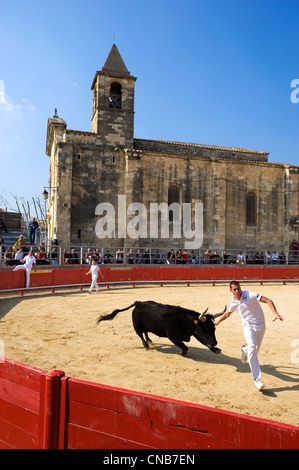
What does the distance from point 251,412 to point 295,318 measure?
7200mm

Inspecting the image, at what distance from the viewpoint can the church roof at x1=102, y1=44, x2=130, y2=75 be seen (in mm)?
28328

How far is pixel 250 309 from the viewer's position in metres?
5.78

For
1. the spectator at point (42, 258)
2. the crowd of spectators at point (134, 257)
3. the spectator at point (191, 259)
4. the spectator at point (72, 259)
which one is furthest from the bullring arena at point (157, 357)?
the spectator at point (191, 259)

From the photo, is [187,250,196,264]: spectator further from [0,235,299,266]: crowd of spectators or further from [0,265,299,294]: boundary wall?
[0,265,299,294]: boundary wall

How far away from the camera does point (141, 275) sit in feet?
64.9

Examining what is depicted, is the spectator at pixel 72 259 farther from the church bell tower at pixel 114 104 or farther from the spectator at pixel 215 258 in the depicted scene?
the church bell tower at pixel 114 104

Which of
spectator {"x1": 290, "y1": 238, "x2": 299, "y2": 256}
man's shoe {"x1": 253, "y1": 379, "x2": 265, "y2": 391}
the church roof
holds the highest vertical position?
the church roof

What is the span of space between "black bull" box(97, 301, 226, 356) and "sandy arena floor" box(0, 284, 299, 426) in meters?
0.41

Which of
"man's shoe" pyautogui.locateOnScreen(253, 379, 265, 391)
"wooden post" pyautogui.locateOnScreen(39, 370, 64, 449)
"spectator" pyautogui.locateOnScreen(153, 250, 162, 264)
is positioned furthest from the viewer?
"spectator" pyautogui.locateOnScreen(153, 250, 162, 264)

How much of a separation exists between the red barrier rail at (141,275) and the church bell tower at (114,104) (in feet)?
40.5

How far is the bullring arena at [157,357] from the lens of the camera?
520 cm

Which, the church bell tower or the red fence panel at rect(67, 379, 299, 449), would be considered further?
the church bell tower

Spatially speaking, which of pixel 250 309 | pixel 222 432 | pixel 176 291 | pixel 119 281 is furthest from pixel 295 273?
pixel 222 432

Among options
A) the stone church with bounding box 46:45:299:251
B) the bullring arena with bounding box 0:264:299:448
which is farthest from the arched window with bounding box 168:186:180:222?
the bullring arena with bounding box 0:264:299:448
